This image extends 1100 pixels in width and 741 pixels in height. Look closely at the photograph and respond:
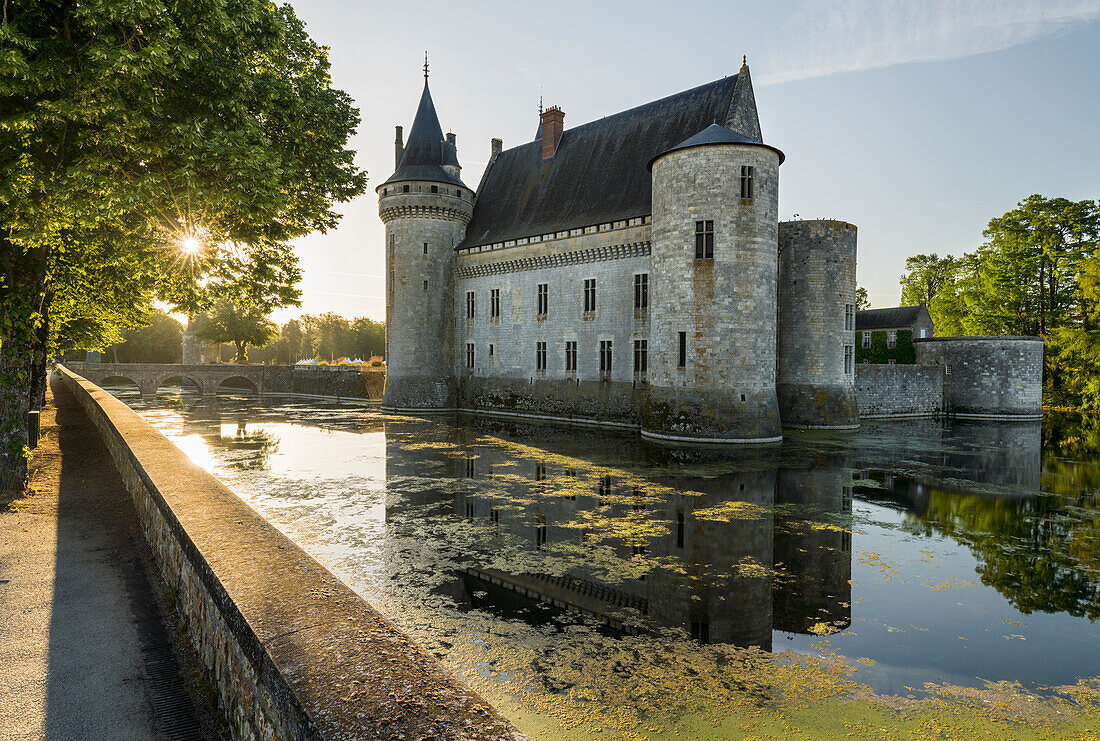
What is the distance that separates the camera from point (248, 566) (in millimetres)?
3857

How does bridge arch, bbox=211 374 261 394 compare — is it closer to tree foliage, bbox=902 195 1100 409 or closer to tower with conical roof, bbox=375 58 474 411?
tower with conical roof, bbox=375 58 474 411

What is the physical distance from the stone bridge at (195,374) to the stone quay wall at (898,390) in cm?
4158

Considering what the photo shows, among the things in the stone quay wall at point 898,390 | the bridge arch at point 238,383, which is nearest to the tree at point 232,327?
the bridge arch at point 238,383

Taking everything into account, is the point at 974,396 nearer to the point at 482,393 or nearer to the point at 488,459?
the point at 482,393

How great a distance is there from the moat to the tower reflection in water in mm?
48

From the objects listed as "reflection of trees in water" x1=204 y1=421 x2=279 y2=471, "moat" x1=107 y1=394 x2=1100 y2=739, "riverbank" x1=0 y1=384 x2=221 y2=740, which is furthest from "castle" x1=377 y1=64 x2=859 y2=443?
"riverbank" x1=0 y1=384 x2=221 y2=740

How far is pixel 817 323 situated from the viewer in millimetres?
23750

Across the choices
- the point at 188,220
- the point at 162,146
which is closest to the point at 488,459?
the point at 188,220

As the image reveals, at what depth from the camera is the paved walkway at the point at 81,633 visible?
3531mm

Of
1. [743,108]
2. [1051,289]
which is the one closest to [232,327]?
[743,108]

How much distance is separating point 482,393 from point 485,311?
14.4 feet

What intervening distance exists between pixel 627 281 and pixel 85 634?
72.4 ft

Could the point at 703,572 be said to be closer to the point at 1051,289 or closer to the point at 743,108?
the point at 743,108

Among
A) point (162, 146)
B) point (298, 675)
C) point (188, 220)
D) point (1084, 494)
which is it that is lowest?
point (1084, 494)
